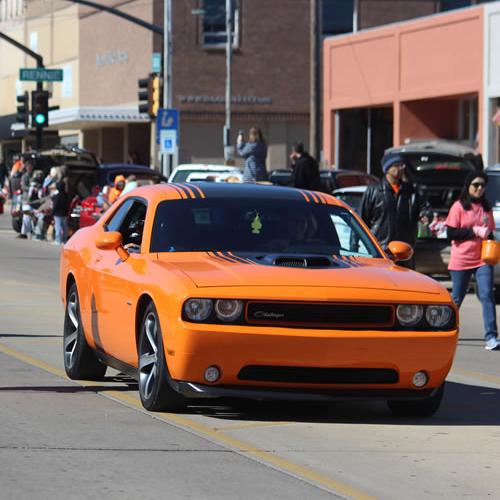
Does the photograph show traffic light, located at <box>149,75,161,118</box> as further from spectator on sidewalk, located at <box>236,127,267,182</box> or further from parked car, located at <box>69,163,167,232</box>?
spectator on sidewalk, located at <box>236,127,267,182</box>

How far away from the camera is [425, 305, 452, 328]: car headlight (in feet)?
31.6

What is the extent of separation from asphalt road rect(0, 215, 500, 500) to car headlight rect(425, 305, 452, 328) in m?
0.65

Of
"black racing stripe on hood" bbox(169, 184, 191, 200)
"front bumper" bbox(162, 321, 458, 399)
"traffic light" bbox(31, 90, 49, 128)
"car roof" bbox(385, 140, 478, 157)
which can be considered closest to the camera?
"front bumper" bbox(162, 321, 458, 399)

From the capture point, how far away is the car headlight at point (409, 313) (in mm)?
9531

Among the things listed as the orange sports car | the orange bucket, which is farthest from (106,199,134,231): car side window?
the orange bucket

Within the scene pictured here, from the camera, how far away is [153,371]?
9805 mm

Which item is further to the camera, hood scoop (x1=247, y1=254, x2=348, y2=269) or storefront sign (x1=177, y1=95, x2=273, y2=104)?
storefront sign (x1=177, y1=95, x2=273, y2=104)

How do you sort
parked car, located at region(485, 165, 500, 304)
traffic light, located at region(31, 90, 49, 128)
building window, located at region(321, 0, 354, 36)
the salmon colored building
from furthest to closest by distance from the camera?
building window, located at region(321, 0, 354, 36)
traffic light, located at region(31, 90, 49, 128)
the salmon colored building
parked car, located at region(485, 165, 500, 304)

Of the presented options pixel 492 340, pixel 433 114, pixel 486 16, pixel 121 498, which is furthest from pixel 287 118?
pixel 121 498

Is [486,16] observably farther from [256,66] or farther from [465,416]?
[465,416]

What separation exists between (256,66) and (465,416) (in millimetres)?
48875

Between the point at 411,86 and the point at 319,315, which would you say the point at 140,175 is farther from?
the point at 319,315

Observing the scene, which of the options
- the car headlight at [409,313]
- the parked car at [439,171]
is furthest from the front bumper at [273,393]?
the parked car at [439,171]

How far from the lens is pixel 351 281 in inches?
378
